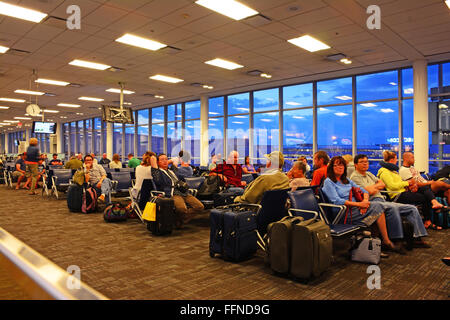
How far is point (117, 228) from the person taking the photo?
17.8 feet

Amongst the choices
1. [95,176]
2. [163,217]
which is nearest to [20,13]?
[95,176]

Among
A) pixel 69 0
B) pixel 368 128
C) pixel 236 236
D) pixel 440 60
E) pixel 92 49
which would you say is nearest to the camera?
pixel 236 236

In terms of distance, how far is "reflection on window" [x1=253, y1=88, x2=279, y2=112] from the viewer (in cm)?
1257

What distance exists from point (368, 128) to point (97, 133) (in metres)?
17.4

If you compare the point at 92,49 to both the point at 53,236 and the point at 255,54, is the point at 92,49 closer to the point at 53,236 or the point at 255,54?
the point at 255,54

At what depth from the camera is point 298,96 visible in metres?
11.9

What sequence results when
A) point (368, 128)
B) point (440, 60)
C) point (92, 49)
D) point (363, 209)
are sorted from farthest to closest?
point (368, 128) < point (440, 60) < point (92, 49) < point (363, 209)

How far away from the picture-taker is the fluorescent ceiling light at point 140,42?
22.7 ft

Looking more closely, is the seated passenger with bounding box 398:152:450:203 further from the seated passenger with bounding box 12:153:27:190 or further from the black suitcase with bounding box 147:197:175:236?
the seated passenger with bounding box 12:153:27:190

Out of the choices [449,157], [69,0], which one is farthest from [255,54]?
[449,157]

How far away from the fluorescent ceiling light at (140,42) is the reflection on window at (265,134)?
6200 millimetres

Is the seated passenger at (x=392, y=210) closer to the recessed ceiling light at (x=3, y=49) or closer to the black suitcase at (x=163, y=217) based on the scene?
the black suitcase at (x=163, y=217)

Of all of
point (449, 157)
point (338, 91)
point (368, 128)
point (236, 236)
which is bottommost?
point (236, 236)

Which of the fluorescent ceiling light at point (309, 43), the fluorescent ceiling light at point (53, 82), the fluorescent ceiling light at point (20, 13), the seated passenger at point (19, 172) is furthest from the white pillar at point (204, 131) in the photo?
the fluorescent ceiling light at point (20, 13)
